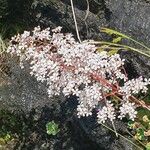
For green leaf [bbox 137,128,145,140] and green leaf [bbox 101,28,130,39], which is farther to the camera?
green leaf [bbox 137,128,145,140]

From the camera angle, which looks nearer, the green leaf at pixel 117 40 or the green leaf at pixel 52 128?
the green leaf at pixel 117 40

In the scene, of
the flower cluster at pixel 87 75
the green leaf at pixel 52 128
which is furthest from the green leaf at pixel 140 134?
the flower cluster at pixel 87 75

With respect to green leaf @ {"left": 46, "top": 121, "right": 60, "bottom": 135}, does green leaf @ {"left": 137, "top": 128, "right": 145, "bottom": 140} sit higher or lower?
lower

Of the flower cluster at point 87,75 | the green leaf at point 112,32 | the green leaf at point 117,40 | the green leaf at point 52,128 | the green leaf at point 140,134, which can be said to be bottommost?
the green leaf at point 140,134

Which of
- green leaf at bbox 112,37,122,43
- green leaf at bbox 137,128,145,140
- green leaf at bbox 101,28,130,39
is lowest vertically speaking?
green leaf at bbox 137,128,145,140

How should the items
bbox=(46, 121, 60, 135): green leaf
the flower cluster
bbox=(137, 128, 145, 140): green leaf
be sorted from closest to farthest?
the flower cluster → bbox=(137, 128, 145, 140): green leaf → bbox=(46, 121, 60, 135): green leaf

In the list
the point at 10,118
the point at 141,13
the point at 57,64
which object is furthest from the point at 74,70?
the point at 10,118

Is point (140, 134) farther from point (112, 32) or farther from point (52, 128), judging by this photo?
point (112, 32)

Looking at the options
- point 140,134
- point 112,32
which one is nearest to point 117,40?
point 112,32

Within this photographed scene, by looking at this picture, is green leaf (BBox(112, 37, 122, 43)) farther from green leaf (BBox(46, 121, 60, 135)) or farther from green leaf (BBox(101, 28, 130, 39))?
green leaf (BBox(46, 121, 60, 135))

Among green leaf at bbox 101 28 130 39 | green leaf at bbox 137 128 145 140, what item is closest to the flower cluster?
green leaf at bbox 101 28 130 39

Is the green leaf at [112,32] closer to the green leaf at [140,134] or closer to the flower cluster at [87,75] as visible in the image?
the flower cluster at [87,75]
